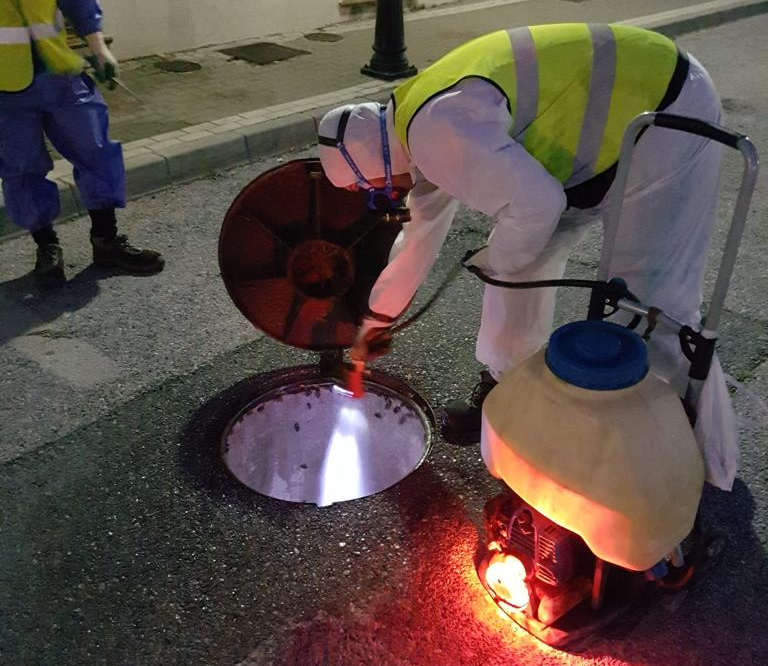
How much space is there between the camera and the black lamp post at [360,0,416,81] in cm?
747

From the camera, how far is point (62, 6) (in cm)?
420

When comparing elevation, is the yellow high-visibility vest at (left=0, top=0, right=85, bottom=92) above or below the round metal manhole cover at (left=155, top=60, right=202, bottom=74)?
above

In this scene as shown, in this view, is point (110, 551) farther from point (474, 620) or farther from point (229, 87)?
point (229, 87)

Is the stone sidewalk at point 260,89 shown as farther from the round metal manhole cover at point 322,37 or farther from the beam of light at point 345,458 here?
the beam of light at point 345,458

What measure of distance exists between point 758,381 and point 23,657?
9.57 ft

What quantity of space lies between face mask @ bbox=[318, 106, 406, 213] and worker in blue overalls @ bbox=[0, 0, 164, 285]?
6.94ft

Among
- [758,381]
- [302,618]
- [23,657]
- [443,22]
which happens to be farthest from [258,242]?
[443,22]

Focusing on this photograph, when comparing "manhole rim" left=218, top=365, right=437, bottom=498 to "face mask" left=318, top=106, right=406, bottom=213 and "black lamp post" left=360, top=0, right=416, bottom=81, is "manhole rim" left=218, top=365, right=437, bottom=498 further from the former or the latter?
"black lamp post" left=360, top=0, right=416, bottom=81

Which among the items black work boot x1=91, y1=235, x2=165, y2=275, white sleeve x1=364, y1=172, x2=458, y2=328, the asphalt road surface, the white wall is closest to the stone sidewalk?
the white wall

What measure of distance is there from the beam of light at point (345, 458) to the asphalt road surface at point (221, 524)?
13 cm

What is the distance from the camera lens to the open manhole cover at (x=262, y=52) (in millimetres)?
8172

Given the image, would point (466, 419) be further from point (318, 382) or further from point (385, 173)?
point (385, 173)

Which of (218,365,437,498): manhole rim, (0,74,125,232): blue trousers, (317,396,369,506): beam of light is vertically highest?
(0,74,125,232): blue trousers

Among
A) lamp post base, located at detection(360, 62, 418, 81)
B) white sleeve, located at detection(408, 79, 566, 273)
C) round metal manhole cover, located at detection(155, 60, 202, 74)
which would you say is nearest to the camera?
white sleeve, located at detection(408, 79, 566, 273)
